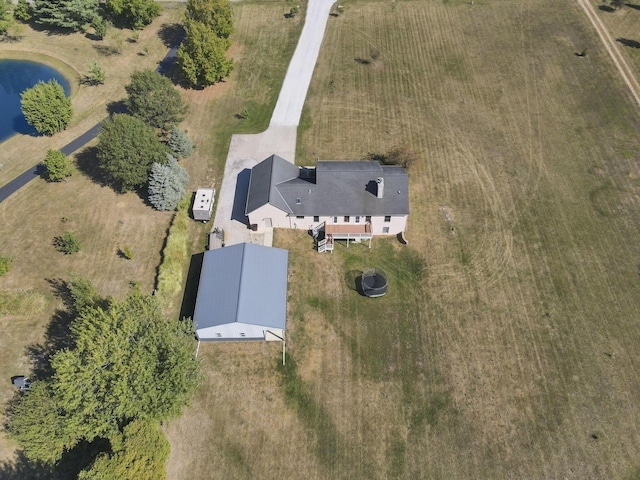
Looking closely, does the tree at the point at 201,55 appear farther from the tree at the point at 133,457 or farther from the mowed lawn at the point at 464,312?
the tree at the point at 133,457

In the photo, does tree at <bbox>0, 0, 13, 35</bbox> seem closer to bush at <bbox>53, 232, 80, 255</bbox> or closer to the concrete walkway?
the concrete walkway

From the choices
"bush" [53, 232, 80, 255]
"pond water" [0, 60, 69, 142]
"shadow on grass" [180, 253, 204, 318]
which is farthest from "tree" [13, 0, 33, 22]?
"shadow on grass" [180, 253, 204, 318]

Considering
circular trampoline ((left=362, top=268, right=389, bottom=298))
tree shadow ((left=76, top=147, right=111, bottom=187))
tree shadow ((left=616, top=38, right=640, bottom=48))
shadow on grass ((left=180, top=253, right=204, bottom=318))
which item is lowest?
shadow on grass ((left=180, top=253, right=204, bottom=318))

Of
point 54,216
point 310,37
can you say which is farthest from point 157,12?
point 54,216

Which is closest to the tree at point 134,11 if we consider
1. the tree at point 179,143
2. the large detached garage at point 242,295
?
the tree at point 179,143

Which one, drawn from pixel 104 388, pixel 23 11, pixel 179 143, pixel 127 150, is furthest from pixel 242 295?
pixel 23 11

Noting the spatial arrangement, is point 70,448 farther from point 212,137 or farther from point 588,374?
point 588,374

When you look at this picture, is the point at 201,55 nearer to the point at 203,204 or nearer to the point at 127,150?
the point at 127,150
